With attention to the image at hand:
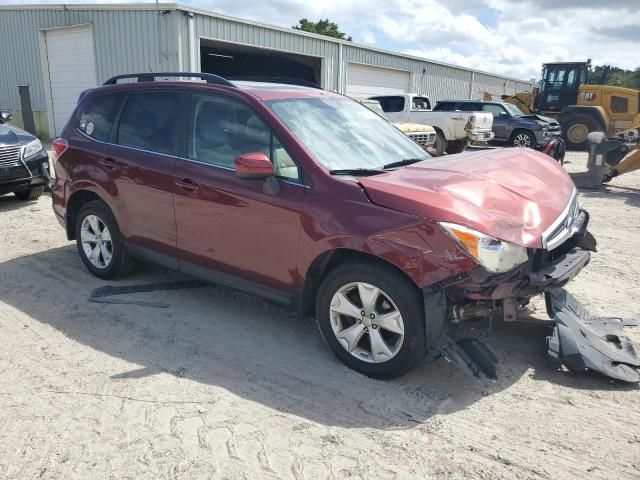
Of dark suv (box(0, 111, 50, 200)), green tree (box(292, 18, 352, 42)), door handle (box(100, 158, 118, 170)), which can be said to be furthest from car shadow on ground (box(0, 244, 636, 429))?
green tree (box(292, 18, 352, 42))

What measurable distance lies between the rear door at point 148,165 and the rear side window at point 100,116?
0.14 m

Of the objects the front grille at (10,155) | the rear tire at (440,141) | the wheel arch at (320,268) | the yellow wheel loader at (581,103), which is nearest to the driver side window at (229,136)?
the wheel arch at (320,268)

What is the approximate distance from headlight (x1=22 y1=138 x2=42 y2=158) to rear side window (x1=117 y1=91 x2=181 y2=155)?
4179mm

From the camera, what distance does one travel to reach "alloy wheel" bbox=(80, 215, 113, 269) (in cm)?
507

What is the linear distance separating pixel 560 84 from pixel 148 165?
21.4 m

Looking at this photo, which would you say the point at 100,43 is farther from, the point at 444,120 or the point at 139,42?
the point at 444,120

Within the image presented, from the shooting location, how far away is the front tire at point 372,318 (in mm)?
3215

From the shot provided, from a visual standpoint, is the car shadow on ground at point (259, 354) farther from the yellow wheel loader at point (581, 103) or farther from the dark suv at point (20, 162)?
the yellow wheel loader at point (581, 103)

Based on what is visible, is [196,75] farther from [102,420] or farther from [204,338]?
[102,420]

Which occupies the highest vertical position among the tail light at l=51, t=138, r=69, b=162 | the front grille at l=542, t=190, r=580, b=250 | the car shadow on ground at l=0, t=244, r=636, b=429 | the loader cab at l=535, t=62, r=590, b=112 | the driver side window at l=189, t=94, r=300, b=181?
the loader cab at l=535, t=62, r=590, b=112

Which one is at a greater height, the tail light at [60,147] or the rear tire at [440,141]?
the tail light at [60,147]

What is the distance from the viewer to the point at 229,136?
4.07 metres

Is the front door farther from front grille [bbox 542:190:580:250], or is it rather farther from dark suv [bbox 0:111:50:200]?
dark suv [bbox 0:111:50:200]

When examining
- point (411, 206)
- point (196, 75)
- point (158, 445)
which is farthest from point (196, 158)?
point (158, 445)
